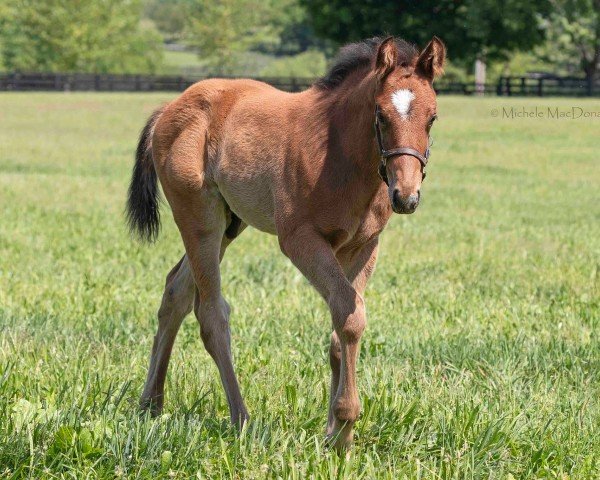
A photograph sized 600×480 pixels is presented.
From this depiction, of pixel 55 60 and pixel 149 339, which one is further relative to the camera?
pixel 55 60

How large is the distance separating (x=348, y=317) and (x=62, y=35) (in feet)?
239

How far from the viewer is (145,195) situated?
5.42m

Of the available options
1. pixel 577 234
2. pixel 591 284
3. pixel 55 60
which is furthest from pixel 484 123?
pixel 55 60

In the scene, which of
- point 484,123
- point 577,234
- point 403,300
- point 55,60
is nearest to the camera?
point 403,300

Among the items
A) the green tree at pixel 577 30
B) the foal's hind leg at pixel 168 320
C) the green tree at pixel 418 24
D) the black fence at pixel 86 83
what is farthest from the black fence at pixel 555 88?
the foal's hind leg at pixel 168 320

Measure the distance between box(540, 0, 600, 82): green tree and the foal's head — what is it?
1454 inches

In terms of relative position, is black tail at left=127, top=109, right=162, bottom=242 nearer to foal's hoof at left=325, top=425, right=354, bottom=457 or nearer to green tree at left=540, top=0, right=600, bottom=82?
foal's hoof at left=325, top=425, right=354, bottom=457

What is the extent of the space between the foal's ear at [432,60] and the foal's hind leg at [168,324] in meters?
1.62

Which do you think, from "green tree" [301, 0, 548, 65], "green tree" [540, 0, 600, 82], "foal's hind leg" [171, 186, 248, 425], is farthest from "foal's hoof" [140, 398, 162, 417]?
"green tree" [301, 0, 548, 65]

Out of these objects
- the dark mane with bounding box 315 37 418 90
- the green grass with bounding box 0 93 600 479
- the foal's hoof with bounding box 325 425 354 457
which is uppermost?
the dark mane with bounding box 315 37 418 90

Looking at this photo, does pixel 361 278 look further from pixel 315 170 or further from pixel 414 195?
pixel 414 195

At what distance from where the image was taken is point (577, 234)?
11.2 metres

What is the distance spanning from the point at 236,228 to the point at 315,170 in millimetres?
1056

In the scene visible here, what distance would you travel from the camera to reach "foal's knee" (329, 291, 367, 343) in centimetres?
381
